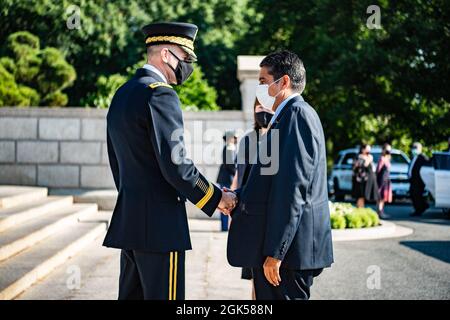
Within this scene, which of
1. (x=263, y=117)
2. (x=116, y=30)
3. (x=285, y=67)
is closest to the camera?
(x=285, y=67)

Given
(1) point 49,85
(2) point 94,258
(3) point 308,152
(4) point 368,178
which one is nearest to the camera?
(3) point 308,152

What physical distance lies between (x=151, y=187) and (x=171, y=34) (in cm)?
98

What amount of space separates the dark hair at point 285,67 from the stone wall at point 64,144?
10.5 metres

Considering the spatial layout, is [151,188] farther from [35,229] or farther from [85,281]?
[35,229]

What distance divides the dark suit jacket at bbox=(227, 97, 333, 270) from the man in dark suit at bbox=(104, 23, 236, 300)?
35cm

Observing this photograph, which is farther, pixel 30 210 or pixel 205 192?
pixel 30 210

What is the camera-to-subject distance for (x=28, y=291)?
718cm

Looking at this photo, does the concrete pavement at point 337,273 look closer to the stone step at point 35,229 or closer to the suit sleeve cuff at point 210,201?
the stone step at point 35,229

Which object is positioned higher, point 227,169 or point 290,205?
point 227,169

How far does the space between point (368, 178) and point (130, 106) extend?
13098 mm

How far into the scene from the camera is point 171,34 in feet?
14.4

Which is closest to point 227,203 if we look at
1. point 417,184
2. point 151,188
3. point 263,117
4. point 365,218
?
point 151,188
